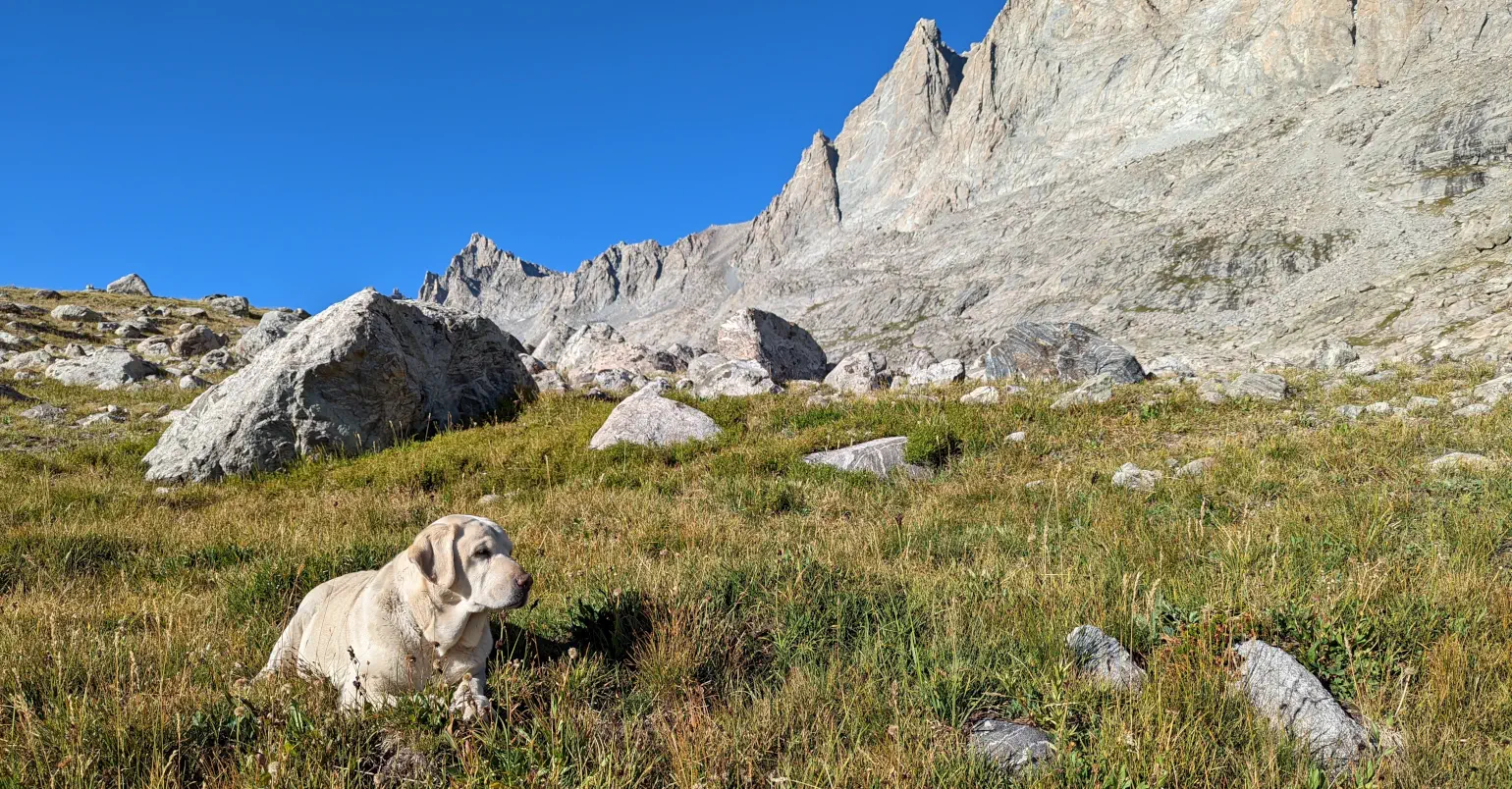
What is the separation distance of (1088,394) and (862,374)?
23.9 ft

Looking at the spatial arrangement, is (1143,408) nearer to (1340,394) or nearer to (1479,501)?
(1340,394)

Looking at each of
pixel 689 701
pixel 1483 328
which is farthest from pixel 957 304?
pixel 689 701

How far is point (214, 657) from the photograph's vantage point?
3.70 m

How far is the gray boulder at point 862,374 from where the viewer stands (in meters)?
18.5

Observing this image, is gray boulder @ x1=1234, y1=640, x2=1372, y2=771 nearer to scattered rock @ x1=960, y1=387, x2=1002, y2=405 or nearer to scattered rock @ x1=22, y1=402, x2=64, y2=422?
scattered rock @ x1=960, y1=387, x2=1002, y2=405

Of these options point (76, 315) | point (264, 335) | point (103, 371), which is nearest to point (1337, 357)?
point (103, 371)

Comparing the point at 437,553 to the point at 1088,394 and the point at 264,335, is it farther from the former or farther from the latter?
the point at 264,335

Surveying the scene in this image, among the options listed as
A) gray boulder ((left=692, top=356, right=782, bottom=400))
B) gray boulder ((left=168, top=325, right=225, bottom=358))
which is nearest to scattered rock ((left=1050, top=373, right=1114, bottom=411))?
gray boulder ((left=692, top=356, right=782, bottom=400))

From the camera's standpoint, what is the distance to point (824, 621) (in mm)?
4148

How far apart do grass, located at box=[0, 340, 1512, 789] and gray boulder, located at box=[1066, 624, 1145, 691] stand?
0.33 feet

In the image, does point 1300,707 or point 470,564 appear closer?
point 1300,707

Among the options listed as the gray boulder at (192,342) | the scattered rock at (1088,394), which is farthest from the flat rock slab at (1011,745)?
the gray boulder at (192,342)

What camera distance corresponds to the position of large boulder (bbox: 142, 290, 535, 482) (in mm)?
10483

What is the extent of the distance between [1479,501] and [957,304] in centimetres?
18296
